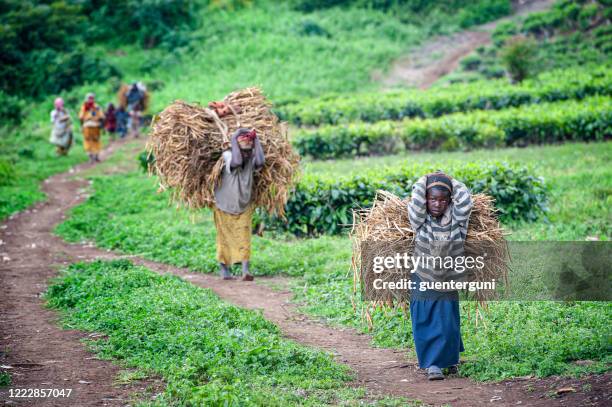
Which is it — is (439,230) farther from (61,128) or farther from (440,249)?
(61,128)

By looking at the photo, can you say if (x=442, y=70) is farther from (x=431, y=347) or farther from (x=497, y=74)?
(x=431, y=347)

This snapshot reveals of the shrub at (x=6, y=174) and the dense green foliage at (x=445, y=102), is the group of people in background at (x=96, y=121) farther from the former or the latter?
the dense green foliage at (x=445, y=102)

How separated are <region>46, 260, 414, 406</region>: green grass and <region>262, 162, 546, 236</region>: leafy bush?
11.5 ft

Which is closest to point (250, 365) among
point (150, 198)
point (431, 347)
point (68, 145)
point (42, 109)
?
point (431, 347)

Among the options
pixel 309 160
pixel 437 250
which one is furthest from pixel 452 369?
pixel 309 160

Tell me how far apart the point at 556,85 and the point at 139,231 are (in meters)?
14.9

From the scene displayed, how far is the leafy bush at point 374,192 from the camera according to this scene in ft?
42.1

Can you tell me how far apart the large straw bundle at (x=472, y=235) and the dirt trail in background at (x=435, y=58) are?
79.5ft

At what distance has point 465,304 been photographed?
8219 mm

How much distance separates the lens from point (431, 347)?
6.93 metres

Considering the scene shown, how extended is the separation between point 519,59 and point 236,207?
17.7 m

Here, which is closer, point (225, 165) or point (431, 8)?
point (225, 165)

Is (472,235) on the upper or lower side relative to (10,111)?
lower

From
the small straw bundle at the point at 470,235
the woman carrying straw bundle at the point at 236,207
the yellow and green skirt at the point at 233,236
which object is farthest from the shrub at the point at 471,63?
the small straw bundle at the point at 470,235
